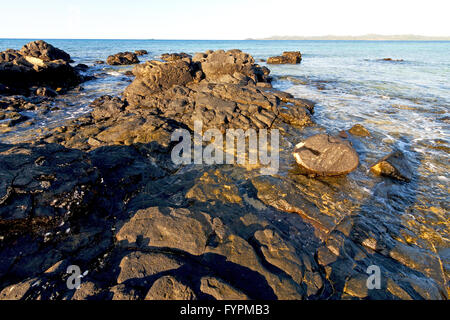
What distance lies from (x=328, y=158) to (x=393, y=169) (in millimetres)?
2058

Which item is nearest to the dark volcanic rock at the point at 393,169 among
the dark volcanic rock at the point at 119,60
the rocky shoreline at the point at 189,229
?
the rocky shoreline at the point at 189,229

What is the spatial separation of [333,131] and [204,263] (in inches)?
374

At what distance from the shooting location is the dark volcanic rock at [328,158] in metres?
6.71

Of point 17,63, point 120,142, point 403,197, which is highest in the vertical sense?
point 17,63

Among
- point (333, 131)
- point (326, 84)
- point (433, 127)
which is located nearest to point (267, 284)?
point (333, 131)

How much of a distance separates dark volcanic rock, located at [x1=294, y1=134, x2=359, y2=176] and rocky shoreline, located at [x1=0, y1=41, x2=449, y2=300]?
0.11 ft

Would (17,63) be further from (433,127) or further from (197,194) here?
(433,127)

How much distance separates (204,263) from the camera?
3.39 metres

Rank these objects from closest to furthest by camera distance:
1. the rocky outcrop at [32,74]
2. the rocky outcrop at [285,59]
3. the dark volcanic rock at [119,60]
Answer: the rocky outcrop at [32,74] < the dark volcanic rock at [119,60] < the rocky outcrop at [285,59]

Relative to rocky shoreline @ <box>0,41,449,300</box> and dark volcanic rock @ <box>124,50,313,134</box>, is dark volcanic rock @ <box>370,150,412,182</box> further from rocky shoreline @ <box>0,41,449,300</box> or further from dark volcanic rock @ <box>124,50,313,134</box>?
dark volcanic rock @ <box>124,50,313,134</box>

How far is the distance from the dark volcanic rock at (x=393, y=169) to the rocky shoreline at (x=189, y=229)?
0.04 m

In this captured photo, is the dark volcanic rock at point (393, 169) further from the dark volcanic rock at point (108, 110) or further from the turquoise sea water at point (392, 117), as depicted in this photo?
the dark volcanic rock at point (108, 110)

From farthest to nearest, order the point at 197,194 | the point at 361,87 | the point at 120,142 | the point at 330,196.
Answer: the point at 361,87, the point at 120,142, the point at 330,196, the point at 197,194

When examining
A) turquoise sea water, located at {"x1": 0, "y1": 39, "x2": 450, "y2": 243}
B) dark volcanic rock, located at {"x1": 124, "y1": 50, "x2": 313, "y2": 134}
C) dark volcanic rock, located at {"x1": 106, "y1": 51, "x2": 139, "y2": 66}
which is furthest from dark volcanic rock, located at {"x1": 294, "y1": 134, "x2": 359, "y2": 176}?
dark volcanic rock, located at {"x1": 106, "y1": 51, "x2": 139, "y2": 66}
